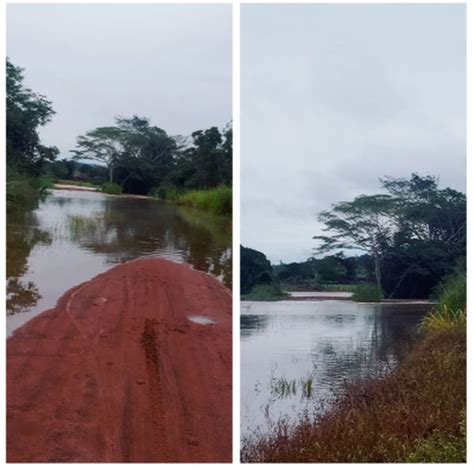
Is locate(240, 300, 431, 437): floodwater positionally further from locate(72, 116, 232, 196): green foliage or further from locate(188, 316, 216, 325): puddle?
locate(72, 116, 232, 196): green foliage

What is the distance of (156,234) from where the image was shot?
469 centimetres

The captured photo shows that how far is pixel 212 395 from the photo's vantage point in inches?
172

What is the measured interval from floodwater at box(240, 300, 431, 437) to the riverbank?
0.27 feet

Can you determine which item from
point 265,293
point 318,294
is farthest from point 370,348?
point 265,293

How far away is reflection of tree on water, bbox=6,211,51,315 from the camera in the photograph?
442 cm

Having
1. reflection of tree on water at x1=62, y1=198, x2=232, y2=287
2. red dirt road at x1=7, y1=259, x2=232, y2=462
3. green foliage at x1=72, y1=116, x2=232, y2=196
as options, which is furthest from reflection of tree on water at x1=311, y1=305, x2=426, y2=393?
green foliage at x1=72, y1=116, x2=232, y2=196

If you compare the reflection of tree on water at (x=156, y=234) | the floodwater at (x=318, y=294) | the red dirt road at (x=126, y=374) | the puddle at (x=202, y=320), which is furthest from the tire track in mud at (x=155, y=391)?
the floodwater at (x=318, y=294)

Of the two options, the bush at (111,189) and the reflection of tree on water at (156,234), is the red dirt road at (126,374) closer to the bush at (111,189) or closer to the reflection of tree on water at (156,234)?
the reflection of tree on water at (156,234)

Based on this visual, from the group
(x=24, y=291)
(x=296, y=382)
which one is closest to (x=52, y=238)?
(x=24, y=291)

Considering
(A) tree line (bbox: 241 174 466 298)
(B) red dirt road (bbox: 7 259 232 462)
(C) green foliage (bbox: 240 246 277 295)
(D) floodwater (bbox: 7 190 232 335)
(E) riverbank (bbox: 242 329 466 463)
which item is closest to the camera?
(B) red dirt road (bbox: 7 259 232 462)

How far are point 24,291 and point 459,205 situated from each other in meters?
2.55

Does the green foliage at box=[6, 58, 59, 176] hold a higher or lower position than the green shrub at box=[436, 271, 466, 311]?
higher

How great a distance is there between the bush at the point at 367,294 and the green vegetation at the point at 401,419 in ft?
1.25

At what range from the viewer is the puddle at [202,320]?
14.8 feet
